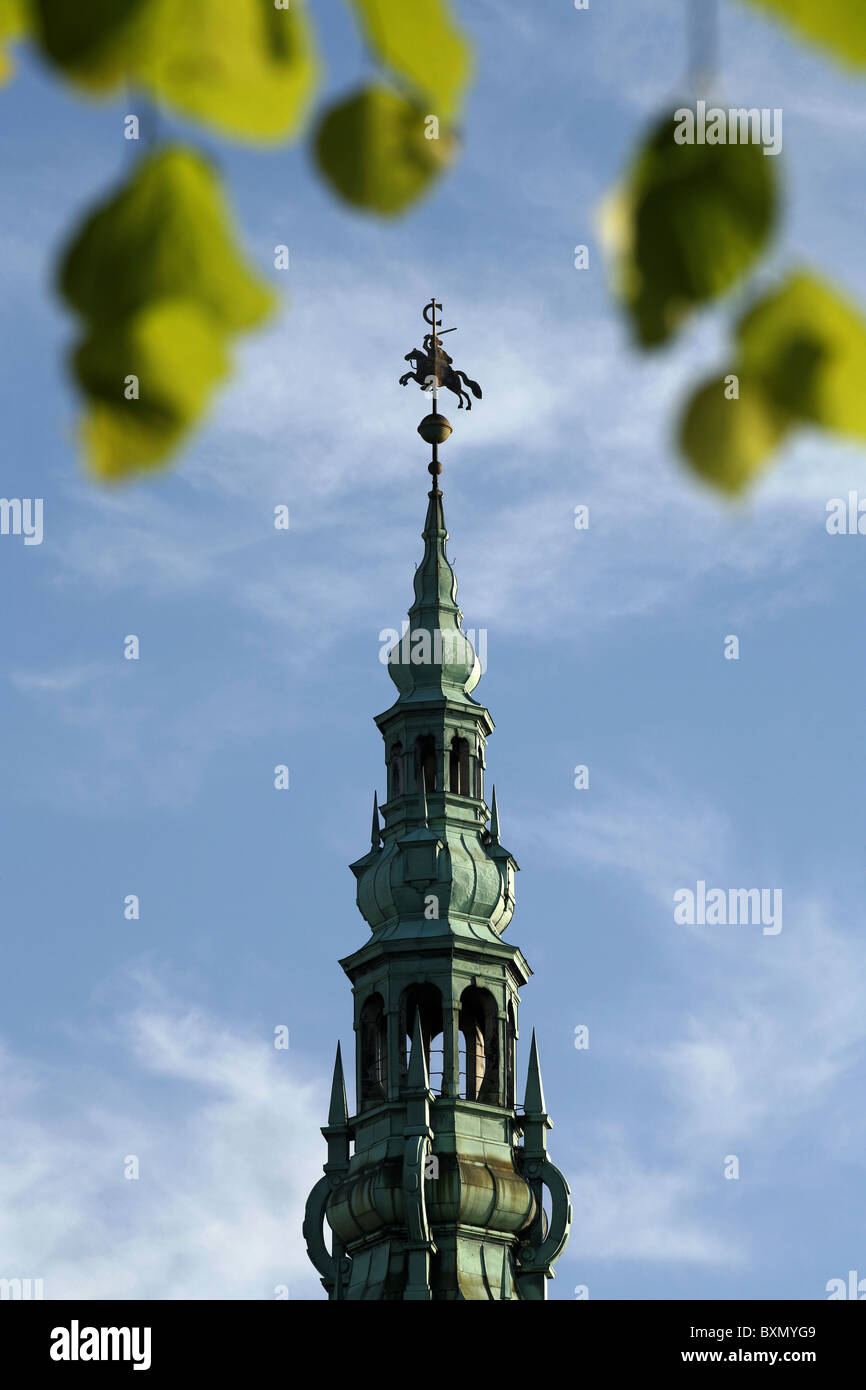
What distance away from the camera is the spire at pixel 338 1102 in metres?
48.9

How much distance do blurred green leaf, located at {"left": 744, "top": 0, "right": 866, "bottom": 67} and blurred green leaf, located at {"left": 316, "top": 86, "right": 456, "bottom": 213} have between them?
0.43 m

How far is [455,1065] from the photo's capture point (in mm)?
48562

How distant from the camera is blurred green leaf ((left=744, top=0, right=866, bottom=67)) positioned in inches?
80.8

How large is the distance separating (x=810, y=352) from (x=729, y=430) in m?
0.11

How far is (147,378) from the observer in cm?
210

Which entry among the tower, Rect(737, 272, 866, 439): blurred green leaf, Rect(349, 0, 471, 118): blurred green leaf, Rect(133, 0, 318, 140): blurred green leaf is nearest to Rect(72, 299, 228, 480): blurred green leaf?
Rect(133, 0, 318, 140): blurred green leaf

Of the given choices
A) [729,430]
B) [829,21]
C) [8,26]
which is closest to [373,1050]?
[8,26]

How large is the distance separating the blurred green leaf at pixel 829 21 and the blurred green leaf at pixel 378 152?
1.41ft

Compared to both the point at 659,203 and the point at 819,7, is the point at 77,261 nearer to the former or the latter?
the point at 659,203

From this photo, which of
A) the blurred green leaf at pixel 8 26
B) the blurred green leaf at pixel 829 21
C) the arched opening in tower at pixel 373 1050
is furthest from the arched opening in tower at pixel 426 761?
the blurred green leaf at pixel 829 21

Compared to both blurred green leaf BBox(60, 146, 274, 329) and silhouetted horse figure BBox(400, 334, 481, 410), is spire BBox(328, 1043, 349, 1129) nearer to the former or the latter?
silhouetted horse figure BBox(400, 334, 481, 410)

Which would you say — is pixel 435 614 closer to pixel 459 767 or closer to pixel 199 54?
pixel 459 767

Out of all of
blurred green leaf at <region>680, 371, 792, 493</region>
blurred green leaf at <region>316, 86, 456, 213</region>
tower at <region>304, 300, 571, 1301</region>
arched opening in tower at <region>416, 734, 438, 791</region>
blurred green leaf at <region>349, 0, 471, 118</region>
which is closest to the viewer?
blurred green leaf at <region>680, 371, 792, 493</region>
